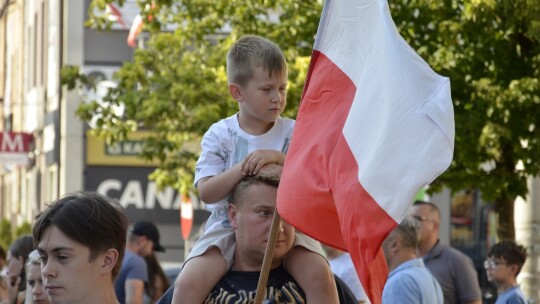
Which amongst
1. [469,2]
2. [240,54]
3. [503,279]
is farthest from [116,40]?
[240,54]

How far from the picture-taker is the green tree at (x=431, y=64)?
1407cm

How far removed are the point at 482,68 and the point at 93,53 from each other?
17.7m

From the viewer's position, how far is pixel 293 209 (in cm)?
466

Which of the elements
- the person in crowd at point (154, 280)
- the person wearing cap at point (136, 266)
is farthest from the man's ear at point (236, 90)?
the person in crowd at point (154, 280)

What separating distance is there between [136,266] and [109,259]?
23.5ft

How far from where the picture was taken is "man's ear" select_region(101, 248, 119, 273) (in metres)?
4.43

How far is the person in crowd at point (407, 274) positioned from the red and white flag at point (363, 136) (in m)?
3.10

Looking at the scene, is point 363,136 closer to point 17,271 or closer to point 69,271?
point 69,271

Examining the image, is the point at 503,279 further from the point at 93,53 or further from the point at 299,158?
the point at 93,53

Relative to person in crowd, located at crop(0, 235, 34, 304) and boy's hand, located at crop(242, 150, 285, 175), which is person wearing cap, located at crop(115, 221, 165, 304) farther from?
boy's hand, located at crop(242, 150, 285, 175)

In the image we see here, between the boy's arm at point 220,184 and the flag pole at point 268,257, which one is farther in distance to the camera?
the boy's arm at point 220,184

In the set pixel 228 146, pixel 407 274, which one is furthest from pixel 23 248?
pixel 228 146

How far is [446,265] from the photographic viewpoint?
35.6 feet

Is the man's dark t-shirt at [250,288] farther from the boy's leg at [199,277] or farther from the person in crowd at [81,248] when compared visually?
the person in crowd at [81,248]
